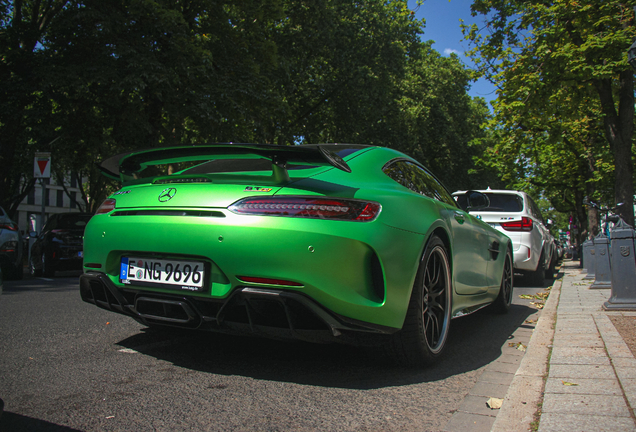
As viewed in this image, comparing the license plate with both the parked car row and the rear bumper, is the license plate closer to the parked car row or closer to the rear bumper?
the rear bumper

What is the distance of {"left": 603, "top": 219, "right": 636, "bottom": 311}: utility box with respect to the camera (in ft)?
19.8

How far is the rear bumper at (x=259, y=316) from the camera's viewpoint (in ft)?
9.40

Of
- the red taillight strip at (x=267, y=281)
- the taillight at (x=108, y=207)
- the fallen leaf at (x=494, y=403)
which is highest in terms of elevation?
the taillight at (x=108, y=207)

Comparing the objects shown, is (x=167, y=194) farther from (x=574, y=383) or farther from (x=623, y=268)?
(x=623, y=268)

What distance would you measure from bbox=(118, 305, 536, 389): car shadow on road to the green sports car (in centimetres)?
18

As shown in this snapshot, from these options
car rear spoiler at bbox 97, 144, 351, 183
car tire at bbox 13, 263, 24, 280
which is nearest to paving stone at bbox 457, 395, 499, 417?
car rear spoiler at bbox 97, 144, 351, 183

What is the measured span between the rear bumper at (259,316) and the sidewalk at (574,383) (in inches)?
31.4

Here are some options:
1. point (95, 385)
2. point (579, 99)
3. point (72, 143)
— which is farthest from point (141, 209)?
point (72, 143)

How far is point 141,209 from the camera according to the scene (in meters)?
3.32

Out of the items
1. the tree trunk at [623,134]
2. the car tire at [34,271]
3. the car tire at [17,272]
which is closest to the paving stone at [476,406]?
the car tire at [17,272]

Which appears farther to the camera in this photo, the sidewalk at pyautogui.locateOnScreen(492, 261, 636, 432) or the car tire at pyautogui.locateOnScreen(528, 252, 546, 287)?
the car tire at pyautogui.locateOnScreen(528, 252, 546, 287)

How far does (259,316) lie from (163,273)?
24.5 inches

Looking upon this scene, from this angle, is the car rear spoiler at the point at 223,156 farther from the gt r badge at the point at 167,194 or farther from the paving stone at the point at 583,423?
the paving stone at the point at 583,423

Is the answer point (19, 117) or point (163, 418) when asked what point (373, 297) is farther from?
point (19, 117)
